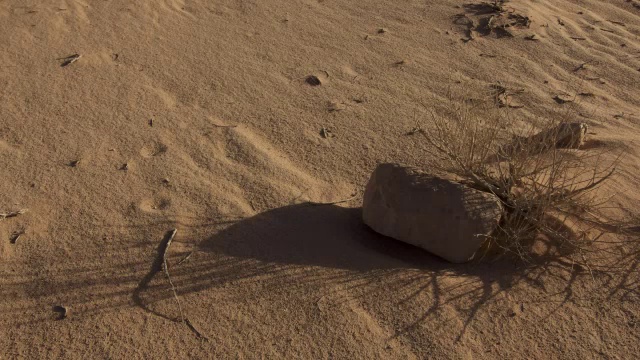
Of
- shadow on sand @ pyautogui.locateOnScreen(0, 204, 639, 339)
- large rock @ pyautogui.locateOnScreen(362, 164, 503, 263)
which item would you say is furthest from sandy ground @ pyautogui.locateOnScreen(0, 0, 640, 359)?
large rock @ pyautogui.locateOnScreen(362, 164, 503, 263)

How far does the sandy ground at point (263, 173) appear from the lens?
2293 mm

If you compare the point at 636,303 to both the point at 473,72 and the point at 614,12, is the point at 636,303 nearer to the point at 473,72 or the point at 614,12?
the point at 473,72

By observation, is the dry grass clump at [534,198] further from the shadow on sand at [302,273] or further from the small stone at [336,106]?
the small stone at [336,106]

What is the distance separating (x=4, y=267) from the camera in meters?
2.48

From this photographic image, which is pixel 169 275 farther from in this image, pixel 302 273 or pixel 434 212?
pixel 434 212

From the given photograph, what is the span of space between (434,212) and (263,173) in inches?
39.3

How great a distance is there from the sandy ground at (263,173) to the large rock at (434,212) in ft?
0.38

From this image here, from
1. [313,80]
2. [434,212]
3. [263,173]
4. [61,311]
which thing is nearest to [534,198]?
[434,212]

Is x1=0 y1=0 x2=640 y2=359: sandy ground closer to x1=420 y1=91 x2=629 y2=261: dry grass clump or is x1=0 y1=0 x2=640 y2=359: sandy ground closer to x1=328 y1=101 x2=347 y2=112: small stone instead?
x1=328 y1=101 x2=347 y2=112: small stone

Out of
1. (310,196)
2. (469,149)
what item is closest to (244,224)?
(310,196)

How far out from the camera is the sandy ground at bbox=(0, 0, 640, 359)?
90.3 inches

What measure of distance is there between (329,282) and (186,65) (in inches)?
84.6

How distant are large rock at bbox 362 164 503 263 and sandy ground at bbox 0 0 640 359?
12 centimetres

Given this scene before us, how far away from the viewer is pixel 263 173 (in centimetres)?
312
